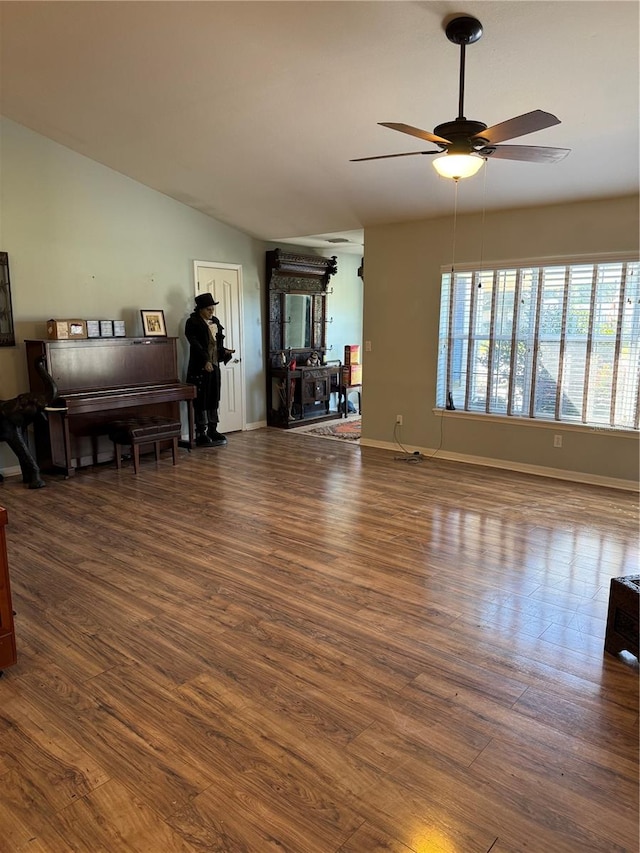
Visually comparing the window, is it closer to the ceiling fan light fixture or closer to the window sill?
the window sill

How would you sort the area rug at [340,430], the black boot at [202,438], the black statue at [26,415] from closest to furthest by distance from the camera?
the black statue at [26,415]
the black boot at [202,438]
the area rug at [340,430]

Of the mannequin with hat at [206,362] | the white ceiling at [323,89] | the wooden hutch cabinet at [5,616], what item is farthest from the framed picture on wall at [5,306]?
the wooden hutch cabinet at [5,616]

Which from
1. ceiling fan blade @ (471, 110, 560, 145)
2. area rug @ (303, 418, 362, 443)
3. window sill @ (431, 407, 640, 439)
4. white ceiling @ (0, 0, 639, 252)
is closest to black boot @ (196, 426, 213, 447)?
area rug @ (303, 418, 362, 443)

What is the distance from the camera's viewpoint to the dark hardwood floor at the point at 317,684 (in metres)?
1.69

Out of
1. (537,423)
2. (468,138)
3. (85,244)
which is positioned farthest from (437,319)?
(85,244)

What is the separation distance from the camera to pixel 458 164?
9.48ft

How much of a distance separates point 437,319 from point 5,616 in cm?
489

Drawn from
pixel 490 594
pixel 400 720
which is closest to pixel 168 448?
pixel 490 594

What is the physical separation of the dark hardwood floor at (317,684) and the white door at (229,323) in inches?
126

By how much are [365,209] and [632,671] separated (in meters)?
4.85

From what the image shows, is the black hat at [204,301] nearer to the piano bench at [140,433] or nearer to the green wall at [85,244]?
the green wall at [85,244]

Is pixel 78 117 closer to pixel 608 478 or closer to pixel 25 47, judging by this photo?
pixel 25 47

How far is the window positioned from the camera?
4969 mm

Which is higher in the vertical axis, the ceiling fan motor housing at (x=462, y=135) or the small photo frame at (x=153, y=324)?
the ceiling fan motor housing at (x=462, y=135)
